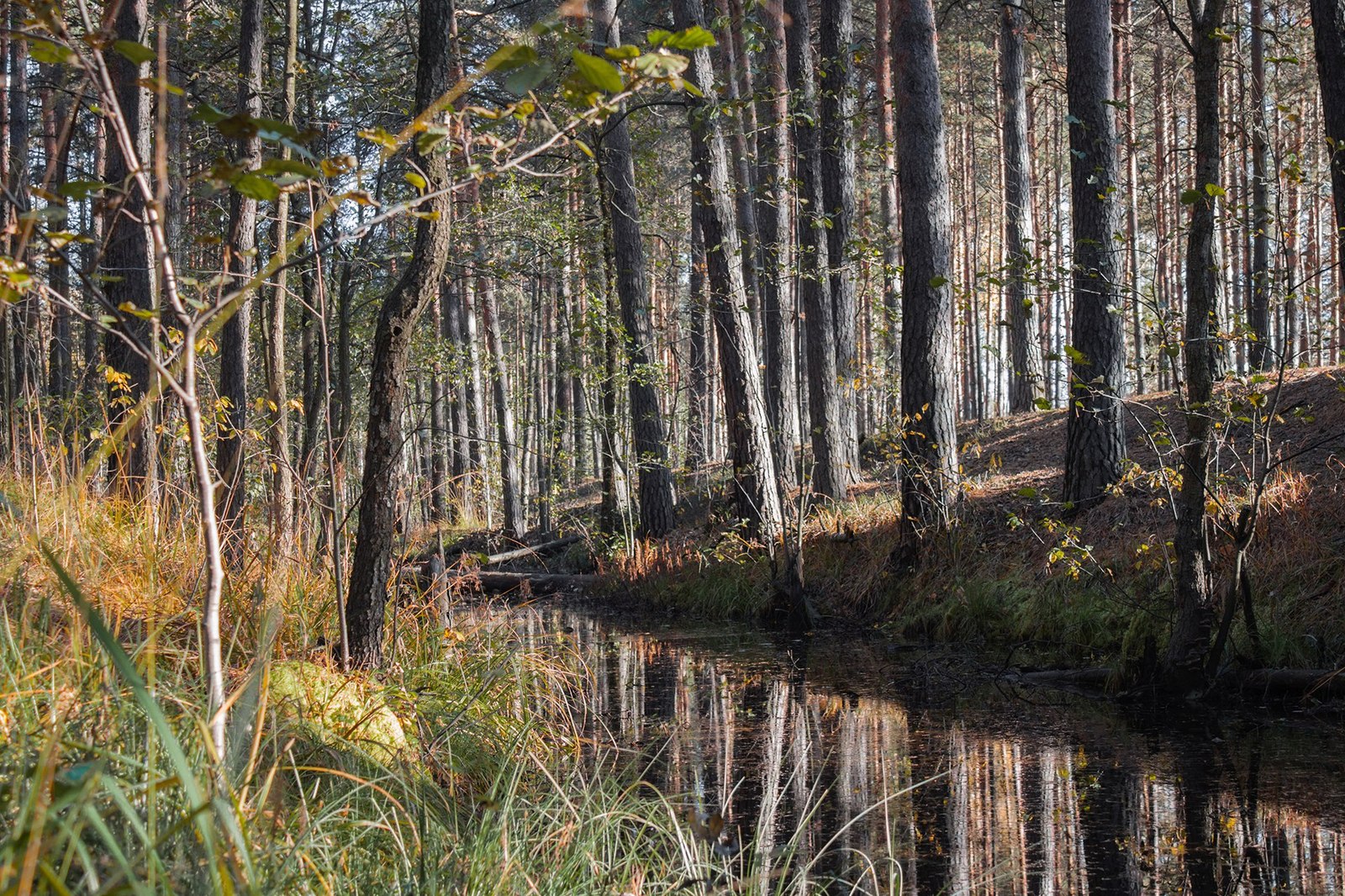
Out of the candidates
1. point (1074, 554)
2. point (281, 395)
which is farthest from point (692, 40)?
point (1074, 554)

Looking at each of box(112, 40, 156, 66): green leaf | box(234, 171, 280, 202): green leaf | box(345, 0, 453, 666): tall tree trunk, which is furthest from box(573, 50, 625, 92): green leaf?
box(345, 0, 453, 666): tall tree trunk

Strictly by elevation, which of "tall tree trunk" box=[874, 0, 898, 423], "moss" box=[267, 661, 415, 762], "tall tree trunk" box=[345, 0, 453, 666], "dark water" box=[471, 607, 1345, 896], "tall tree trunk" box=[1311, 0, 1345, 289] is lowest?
"dark water" box=[471, 607, 1345, 896]

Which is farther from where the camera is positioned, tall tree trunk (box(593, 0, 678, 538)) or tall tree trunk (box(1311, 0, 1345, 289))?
tall tree trunk (box(593, 0, 678, 538))

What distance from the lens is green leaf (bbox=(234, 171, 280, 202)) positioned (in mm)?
1855

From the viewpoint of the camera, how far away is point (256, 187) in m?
1.87

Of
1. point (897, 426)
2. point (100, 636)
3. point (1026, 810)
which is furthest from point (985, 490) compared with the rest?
point (100, 636)

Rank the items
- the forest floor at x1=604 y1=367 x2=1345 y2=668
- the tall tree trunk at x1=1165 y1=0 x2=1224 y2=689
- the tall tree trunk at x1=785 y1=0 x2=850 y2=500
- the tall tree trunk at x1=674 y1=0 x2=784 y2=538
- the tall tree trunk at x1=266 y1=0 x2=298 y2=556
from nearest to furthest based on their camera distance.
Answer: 1. the tall tree trunk at x1=266 y1=0 x2=298 y2=556
2. the tall tree trunk at x1=1165 y1=0 x2=1224 y2=689
3. the forest floor at x1=604 y1=367 x2=1345 y2=668
4. the tall tree trunk at x1=674 y1=0 x2=784 y2=538
5. the tall tree trunk at x1=785 y1=0 x2=850 y2=500

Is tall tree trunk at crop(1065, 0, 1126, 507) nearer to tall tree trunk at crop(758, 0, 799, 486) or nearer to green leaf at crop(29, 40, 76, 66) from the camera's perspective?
tall tree trunk at crop(758, 0, 799, 486)

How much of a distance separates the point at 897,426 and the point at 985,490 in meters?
1.46

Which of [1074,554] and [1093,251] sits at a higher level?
[1093,251]

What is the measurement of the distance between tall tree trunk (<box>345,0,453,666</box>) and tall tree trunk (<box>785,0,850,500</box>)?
7.79 meters

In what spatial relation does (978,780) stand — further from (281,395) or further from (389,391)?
(281,395)

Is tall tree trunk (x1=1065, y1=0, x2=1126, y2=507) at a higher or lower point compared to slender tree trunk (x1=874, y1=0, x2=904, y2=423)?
lower

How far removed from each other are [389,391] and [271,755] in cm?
163
